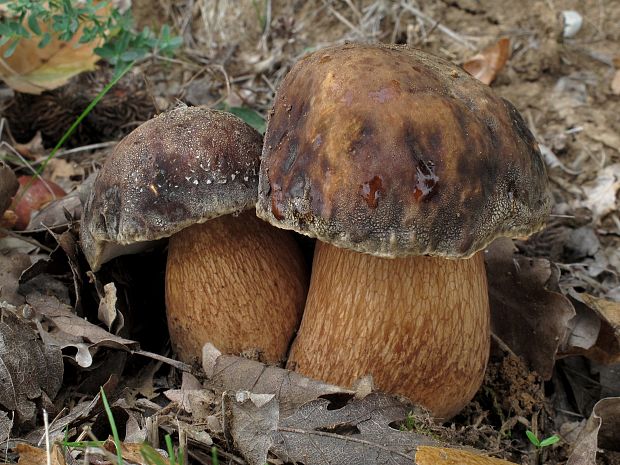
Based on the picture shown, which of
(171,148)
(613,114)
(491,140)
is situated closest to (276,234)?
(171,148)

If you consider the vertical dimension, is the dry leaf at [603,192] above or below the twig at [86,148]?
above

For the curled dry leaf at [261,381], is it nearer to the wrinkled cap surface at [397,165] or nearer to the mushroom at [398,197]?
the mushroom at [398,197]

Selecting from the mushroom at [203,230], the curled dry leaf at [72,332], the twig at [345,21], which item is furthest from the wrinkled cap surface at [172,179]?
the twig at [345,21]

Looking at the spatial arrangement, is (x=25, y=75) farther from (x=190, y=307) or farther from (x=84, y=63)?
(x=190, y=307)

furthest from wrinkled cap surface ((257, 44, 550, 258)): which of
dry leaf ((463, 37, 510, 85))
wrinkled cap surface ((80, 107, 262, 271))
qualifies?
dry leaf ((463, 37, 510, 85))

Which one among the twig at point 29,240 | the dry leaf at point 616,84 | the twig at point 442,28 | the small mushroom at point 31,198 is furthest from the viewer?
the twig at point 442,28
